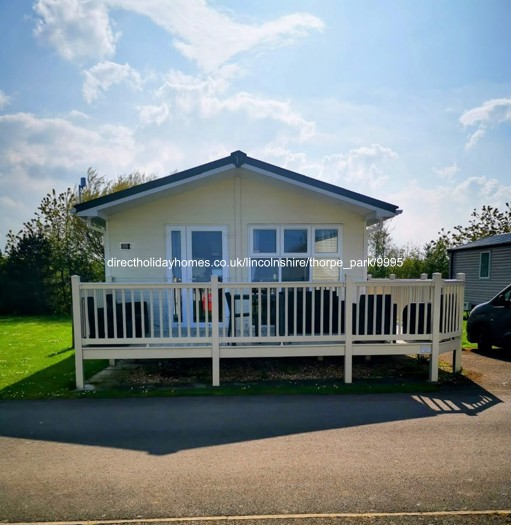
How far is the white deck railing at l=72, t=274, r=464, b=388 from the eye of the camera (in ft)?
19.0

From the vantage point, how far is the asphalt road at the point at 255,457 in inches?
111

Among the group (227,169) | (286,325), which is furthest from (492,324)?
(227,169)

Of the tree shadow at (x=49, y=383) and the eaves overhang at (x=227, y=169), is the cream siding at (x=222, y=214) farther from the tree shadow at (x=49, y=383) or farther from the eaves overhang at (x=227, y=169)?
the tree shadow at (x=49, y=383)

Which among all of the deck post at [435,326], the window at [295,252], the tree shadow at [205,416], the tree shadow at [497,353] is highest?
the window at [295,252]

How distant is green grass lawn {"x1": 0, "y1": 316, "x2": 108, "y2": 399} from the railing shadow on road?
20.6 inches

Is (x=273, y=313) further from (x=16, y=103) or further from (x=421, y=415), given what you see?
(x=16, y=103)

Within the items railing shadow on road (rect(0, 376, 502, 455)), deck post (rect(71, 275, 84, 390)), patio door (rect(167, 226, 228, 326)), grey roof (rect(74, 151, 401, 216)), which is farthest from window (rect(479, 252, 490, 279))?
deck post (rect(71, 275, 84, 390))

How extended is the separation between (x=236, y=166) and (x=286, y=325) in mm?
3467

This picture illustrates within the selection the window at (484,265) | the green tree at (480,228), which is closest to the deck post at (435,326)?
the window at (484,265)

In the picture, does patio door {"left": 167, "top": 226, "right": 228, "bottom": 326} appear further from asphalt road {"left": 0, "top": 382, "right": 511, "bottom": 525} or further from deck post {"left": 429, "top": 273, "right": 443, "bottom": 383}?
deck post {"left": 429, "top": 273, "right": 443, "bottom": 383}

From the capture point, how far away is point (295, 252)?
8.17 meters

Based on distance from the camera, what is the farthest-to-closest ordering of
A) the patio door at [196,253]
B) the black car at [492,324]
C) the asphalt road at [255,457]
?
the black car at [492,324] → the patio door at [196,253] → the asphalt road at [255,457]

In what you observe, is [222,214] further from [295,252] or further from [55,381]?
[55,381]

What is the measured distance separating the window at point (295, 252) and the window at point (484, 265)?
12963 mm
